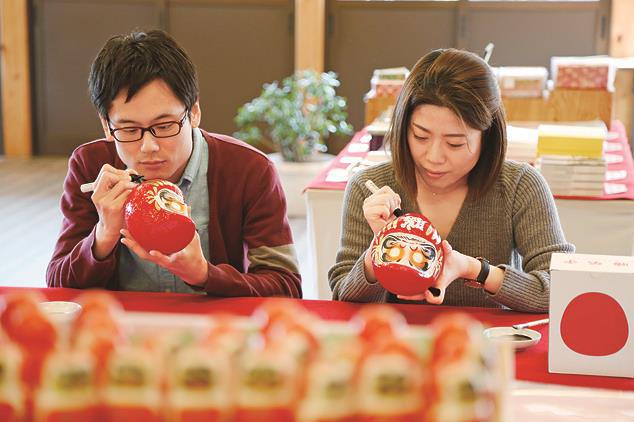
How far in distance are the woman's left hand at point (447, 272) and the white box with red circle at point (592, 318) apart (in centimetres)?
23

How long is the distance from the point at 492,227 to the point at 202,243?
0.63 m

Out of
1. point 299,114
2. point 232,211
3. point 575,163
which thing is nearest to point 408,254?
point 232,211

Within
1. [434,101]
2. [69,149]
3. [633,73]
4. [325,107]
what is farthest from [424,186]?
[69,149]

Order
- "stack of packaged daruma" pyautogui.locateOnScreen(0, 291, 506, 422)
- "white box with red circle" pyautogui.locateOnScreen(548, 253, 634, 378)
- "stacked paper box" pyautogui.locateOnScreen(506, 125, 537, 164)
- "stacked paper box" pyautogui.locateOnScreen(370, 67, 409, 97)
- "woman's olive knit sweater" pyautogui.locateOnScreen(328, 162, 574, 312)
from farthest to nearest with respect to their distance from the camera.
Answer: "stacked paper box" pyautogui.locateOnScreen(370, 67, 409, 97), "stacked paper box" pyautogui.locateOnScreen(506, 125, 537, 164), "woman's olive knit sweater" pyautogui.locateOnScreen(328, 162, 574, 312), "white box with red circle" pyautogui.locateOnScreen(548, 253, 634, 378), "stack of packaged daruma" pyautogui.locateOnScreen(0, 291, 506, 422)

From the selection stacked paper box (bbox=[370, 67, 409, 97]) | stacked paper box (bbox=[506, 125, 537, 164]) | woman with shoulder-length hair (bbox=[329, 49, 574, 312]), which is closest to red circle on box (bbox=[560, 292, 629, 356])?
woman with shoulder-length hair (bbox=[329, 49, 574, 312])

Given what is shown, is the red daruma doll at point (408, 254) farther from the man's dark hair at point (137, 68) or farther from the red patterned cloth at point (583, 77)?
the red patterned cloth at point (583, 77)

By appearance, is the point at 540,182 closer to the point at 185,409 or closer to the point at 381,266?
the point at 381,266

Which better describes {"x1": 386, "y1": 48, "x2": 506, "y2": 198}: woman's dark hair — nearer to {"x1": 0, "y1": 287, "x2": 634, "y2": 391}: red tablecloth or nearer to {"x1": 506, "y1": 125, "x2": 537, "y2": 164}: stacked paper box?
{"x1": 0, "y1": 287, "x2": 634, "y2": 391}: red tablecloth

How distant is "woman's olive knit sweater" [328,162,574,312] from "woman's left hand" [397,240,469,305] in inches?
7.6

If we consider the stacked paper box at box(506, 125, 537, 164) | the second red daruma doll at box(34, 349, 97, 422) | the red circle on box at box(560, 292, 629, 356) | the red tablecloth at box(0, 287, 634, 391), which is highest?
the stacked paper box at box(506, 125, 537, 164)

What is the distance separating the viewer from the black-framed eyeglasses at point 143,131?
72.7 inches

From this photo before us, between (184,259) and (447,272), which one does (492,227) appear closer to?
(447,272)

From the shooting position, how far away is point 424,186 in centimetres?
204

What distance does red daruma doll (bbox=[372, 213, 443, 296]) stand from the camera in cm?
157
